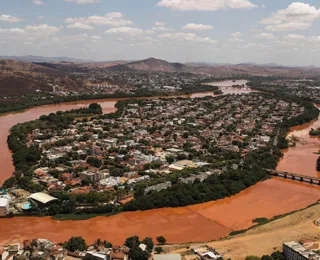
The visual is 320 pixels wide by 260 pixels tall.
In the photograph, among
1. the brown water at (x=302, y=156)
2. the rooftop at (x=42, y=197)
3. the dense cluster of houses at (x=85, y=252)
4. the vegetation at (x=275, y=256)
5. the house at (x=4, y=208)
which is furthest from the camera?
the brown water at (x=302, y=156)

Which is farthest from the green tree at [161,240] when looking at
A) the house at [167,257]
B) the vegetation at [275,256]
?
the vegetation at [275,256]

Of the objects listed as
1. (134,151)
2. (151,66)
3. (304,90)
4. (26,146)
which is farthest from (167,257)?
(151,66)

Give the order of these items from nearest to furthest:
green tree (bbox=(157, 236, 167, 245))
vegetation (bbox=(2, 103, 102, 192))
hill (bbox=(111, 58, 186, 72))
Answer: green tree (bbox=(157, 236, 167, 245)) < vegetation (bbox=(2, 103, 102, 192)) < hill (bbox=(111, 58, 186, 72))

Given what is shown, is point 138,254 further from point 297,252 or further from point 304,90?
point 304,90

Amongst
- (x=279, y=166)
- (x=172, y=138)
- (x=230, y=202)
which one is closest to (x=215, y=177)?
(x=230, y=202)

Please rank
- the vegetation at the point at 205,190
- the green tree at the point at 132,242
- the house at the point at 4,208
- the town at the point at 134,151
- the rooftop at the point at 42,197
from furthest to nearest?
1. the town at the point at 134,151
2. the vegetation at the point at 205,190
3. the rooftop at the point at 42,197
4. the house at the point at 4,208
5. the green tree at the point at 132,242

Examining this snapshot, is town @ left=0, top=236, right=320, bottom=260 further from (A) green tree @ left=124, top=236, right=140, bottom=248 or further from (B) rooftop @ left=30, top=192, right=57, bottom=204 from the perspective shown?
(B) rooftop @ left=30, top=192, right=57, bottom=204

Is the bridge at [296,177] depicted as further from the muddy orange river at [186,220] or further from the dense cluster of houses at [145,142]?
the dense cluster of houses at [145,142]

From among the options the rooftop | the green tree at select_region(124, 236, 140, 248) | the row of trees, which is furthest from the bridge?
the rooftop
